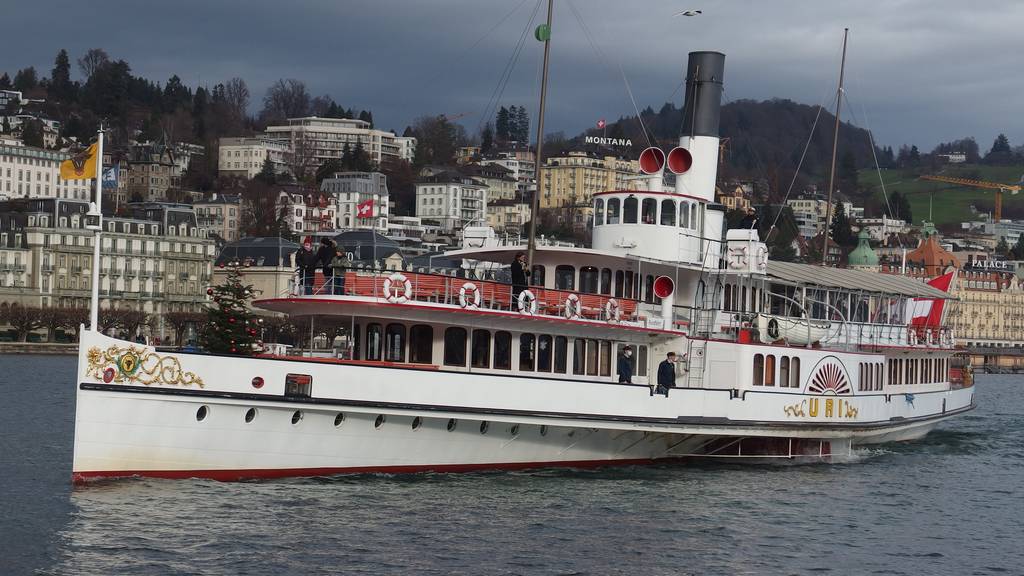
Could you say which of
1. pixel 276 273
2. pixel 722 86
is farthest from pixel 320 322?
pixel 276 273

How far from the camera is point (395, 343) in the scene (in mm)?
25297

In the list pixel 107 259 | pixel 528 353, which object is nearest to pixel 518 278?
pixel 528 353

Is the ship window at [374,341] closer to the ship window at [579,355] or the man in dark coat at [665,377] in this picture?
the ship window at [579,355]

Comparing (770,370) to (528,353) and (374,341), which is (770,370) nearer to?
(528,353)

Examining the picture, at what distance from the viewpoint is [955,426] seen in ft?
153

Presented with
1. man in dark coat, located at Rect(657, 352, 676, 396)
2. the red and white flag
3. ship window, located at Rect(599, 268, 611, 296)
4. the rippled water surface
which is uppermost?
ship window, located at Rect(599, 268, 611, 296)

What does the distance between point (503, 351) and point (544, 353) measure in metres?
0.89

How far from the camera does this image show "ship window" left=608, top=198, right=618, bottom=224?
94.5ft

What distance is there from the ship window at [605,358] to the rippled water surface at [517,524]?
6.22 feet

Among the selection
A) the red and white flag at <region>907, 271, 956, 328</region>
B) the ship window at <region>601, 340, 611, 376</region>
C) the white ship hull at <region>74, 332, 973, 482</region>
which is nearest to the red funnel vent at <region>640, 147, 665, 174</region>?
the ship window at <region>601, 340, 611, 376</region>

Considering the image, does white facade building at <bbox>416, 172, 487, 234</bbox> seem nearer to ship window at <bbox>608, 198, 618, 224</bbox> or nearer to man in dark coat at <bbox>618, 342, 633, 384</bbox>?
ship window at <bbox>608, 198, 618, 224</bbox>

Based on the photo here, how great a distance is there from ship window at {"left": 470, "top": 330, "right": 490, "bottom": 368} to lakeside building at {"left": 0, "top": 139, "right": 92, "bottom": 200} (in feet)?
473

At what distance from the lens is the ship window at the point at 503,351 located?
999 inches

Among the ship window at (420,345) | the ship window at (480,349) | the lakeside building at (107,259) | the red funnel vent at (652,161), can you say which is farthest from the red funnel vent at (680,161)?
the lakeside building at (107,259)
